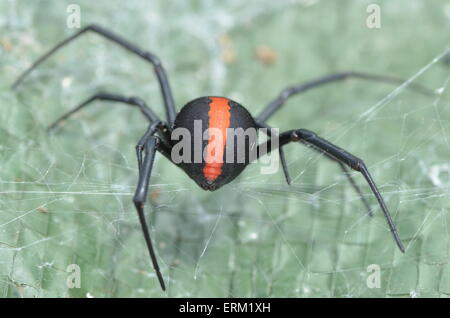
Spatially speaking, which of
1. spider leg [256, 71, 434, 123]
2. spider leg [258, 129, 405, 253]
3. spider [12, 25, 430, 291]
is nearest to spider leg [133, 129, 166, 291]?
spider [12, 25, 430, 291]

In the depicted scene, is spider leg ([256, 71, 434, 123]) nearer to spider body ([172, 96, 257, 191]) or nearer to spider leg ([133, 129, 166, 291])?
spider body ([172, 96, 257, 191])

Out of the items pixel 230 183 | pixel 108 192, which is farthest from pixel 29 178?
pixel 230 183

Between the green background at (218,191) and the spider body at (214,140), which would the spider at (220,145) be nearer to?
the spider body at (214,140)

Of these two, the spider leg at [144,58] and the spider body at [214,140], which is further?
the spider leg at [144,58]

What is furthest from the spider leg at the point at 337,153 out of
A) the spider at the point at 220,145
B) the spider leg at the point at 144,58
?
the spider leg at the point at 144,58

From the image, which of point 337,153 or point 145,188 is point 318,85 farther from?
point 145,188

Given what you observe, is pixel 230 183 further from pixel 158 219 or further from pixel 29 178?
pixel 29 178
